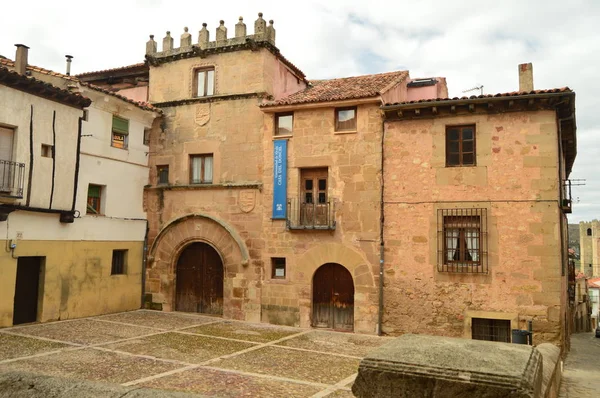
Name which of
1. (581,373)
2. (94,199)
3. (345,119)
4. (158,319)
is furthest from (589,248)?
(94,199)

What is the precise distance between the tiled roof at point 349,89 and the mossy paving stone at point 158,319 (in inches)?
278

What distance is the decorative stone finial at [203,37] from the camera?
55.1 feet

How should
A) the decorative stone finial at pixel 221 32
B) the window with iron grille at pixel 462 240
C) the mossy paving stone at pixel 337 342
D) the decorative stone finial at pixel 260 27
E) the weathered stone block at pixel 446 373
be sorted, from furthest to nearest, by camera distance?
the decorative stone finial at pixel 221 32
the decorative stone finial at pixel 260 27
the window with iron grille at pixel 462 240
the mossy paving stone at pixel 337 342
the weathered stone block at pixel 446 373

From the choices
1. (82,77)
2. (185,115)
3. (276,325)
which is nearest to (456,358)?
(276,325)

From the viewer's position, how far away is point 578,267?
6762 centimetres

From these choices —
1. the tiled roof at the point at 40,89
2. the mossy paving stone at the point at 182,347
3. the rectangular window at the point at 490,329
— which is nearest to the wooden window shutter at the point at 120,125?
the tiled roof at the point at 40,89

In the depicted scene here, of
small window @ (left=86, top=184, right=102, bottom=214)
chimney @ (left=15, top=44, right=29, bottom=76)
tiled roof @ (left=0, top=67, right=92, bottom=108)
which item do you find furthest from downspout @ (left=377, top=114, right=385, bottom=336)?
chimney @ (left=15, top=44, right=29, bottom=76)

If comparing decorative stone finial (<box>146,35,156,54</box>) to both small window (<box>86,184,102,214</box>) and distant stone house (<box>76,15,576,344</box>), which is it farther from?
Result: small window (<box>86,184,102,214</box>)

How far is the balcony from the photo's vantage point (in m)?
14.4

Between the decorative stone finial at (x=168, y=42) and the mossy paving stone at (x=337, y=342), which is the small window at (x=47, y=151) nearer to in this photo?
the decorative stone finial at (x=168, y=42)

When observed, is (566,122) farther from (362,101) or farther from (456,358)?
(456,358)

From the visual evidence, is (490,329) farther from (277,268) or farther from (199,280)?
(199,280)

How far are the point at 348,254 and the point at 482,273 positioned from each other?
3.69 metres

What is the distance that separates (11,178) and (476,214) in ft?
40.4
